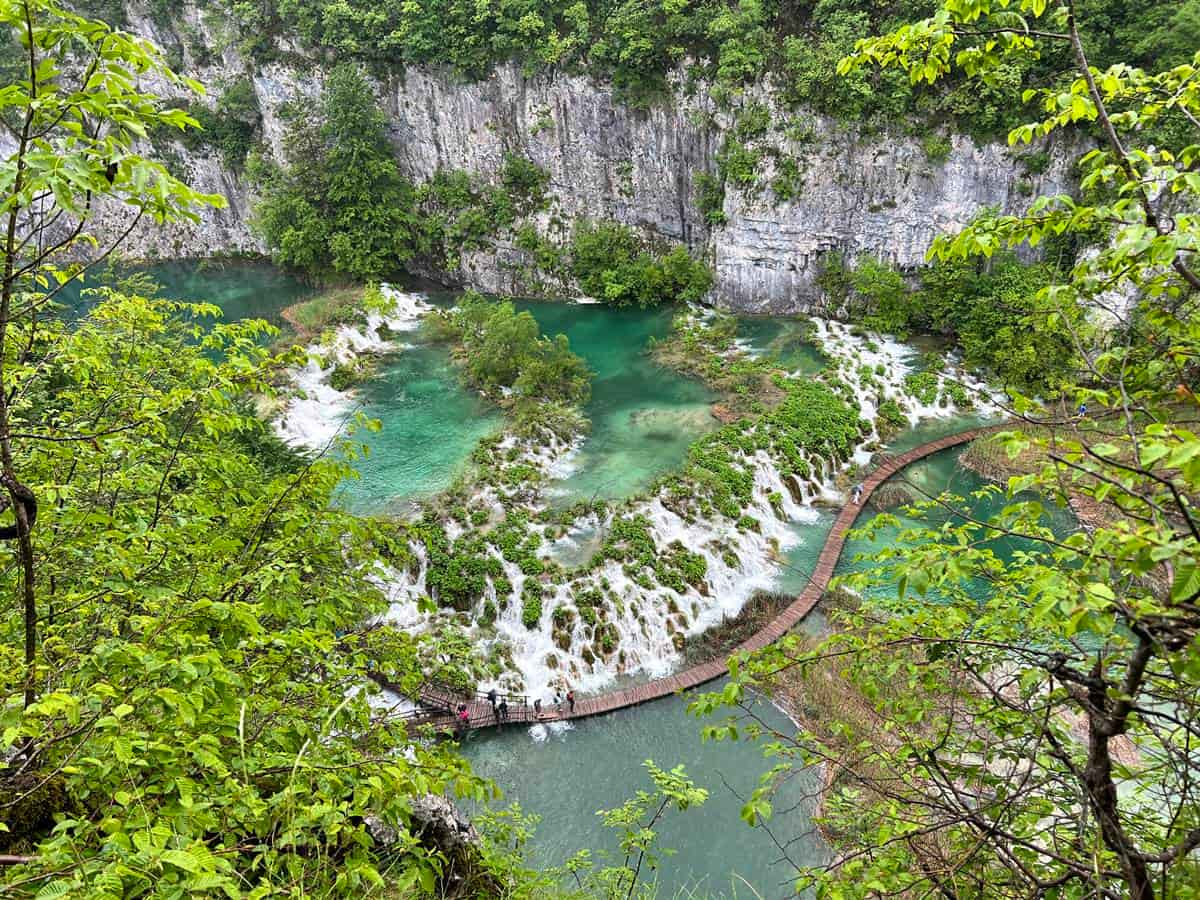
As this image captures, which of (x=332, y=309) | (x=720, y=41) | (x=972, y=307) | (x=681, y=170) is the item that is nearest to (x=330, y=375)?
(x=332, y=309)

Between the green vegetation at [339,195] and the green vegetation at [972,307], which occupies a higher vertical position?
the green vegetation at [339,195]

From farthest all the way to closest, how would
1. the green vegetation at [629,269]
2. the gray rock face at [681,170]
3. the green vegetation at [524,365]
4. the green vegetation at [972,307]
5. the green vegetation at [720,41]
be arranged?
the green vegetation at [629,269], the gray rock face at [681,170], the green vegetation at [524,365], the green vegetation at [972,307], the green vegetation at [720,41]

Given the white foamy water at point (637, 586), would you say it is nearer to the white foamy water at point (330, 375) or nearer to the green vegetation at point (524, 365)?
the green vegetation at point (524, 365)

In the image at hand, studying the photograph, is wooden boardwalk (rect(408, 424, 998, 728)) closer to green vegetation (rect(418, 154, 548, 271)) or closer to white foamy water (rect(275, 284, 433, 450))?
white foamy water (rect(275, 284, 433, 450))

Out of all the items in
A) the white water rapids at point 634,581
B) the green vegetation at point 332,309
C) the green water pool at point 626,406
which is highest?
the green vegetation at point 332,309

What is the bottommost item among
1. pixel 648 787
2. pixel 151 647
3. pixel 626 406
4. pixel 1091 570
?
pixel 648 787

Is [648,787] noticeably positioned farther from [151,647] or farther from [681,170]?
[681,170]

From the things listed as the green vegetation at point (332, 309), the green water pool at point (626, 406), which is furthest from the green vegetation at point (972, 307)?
the green vegetation at point (332, 309)
